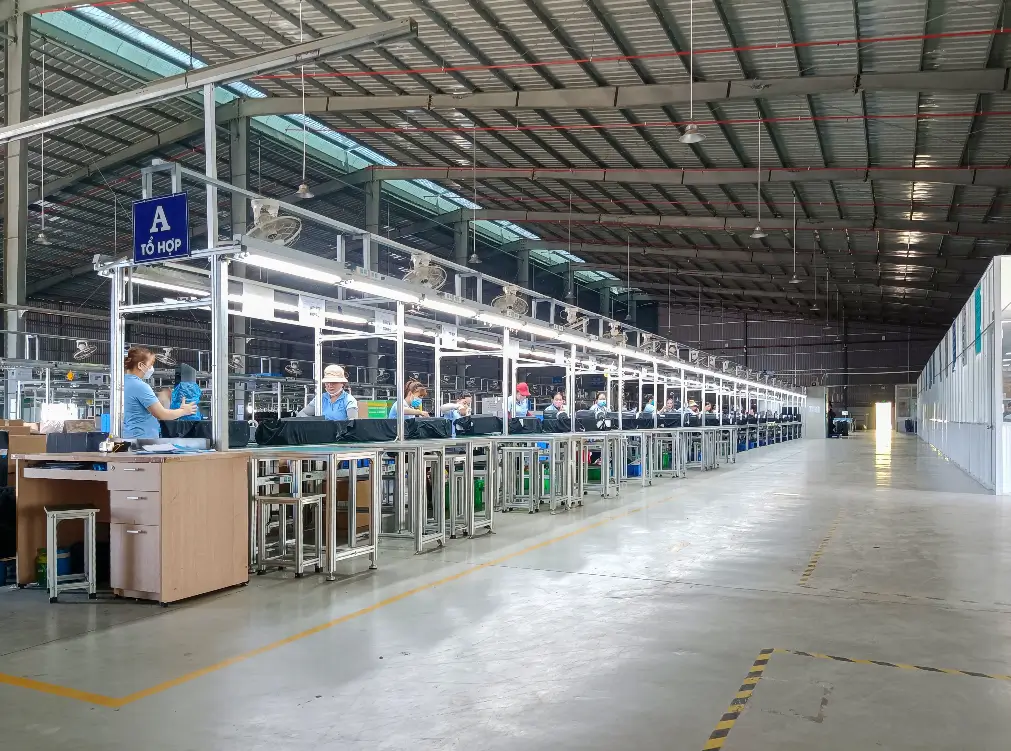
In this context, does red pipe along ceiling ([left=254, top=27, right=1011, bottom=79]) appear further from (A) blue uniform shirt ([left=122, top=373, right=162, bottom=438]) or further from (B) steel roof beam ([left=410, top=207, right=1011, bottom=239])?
(B) steel roof beam ([left=410, top=207, right=1011, bottom=239])

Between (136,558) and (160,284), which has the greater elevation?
(160,284)

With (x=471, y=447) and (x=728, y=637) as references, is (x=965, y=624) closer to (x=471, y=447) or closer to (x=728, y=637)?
(x=728, y=637)

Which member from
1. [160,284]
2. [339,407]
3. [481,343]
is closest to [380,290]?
[160,284]

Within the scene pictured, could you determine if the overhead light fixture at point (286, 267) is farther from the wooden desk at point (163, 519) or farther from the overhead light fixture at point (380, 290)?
the wooden desk at point (163, 519)

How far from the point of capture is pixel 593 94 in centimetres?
1436

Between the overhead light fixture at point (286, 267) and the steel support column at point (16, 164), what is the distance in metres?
8.74

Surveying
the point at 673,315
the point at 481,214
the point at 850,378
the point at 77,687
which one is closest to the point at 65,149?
the point at 481,214

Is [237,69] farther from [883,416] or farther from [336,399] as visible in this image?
[883,416]

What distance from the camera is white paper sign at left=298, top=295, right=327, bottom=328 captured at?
28.8 ft

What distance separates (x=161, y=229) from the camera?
5672 mm

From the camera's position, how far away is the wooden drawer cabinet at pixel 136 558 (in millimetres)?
5176

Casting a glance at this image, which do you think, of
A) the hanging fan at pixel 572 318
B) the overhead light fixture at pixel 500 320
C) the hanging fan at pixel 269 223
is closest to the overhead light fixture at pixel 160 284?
the hanging fan at pixel 269 223

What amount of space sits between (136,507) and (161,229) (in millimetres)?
2004

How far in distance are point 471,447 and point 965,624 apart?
466cm
